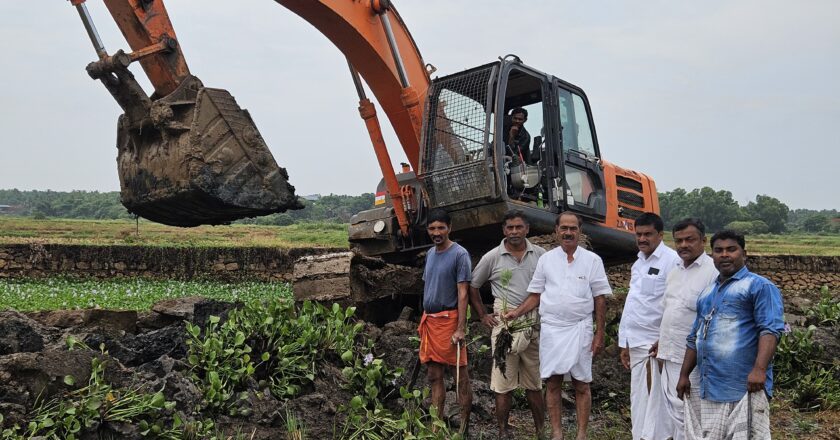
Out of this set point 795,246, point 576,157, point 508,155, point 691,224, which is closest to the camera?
point 691,224

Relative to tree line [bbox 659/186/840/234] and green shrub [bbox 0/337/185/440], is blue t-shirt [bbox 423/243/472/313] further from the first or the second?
tree line [bbox 659/186/840/234]

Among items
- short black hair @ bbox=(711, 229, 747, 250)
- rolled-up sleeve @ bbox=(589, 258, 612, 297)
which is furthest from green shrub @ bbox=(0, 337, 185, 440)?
short black hair @ bbox=(711, 229, 747, 250)

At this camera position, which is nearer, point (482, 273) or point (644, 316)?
point (644, 316)

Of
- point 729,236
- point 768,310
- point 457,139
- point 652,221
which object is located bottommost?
point 768,310

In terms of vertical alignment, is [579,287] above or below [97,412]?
above

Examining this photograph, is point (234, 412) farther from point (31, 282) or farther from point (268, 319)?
point (31, 282)

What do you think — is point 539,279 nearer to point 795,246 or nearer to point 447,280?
point 447,280

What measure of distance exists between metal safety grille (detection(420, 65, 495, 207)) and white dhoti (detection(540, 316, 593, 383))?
2799mm

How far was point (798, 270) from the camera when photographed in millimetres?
30953

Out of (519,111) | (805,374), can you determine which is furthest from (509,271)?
(805,374)

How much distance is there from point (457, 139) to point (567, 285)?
3.32 m

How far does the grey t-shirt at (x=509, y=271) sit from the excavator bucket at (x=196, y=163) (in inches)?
73.5

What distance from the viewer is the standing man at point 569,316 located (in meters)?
6.55

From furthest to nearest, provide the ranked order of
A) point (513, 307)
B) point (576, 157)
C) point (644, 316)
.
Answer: point (576, 157) → point (513, 307) → point (644, 316)
